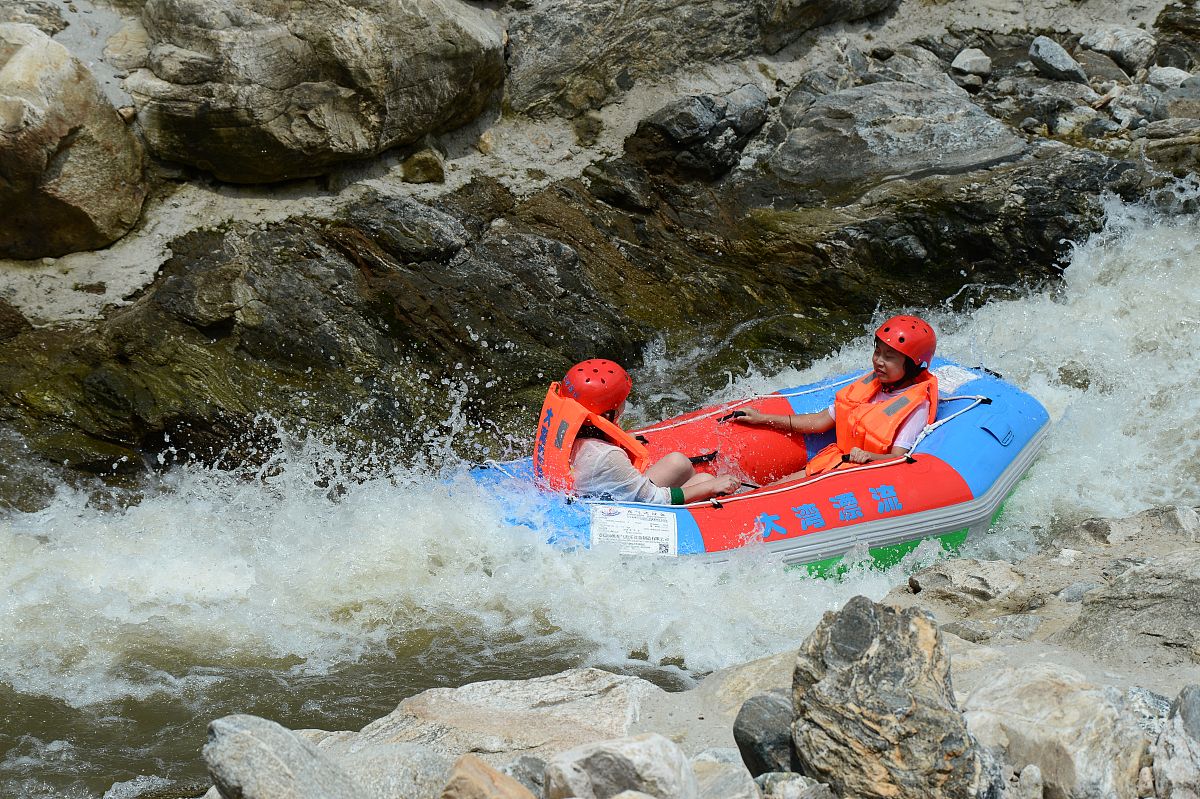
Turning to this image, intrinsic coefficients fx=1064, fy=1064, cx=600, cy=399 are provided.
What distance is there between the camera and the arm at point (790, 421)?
648cm

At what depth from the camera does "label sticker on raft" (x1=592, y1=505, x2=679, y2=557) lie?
214 inches

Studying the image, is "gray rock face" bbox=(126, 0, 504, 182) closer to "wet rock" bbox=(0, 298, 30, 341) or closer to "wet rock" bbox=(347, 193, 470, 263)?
"wet rock" bbox=(347, 193, 470, 263)

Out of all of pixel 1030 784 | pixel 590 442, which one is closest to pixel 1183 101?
pixel 590 442

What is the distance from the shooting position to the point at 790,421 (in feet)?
21.4

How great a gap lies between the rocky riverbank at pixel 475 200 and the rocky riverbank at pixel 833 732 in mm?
3772

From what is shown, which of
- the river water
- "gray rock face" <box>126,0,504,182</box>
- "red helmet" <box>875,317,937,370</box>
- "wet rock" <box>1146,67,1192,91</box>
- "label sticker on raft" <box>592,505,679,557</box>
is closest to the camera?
the river water

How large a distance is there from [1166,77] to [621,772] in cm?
970

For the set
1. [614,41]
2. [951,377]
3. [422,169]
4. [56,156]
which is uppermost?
[614,41]

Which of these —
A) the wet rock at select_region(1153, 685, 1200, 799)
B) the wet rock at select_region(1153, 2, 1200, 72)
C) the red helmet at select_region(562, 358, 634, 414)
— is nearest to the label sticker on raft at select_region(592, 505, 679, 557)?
the red helmet at select_region(562, 358, 634, 414)

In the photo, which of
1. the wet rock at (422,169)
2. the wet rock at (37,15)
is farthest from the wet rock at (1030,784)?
the wet rock at (37,15)

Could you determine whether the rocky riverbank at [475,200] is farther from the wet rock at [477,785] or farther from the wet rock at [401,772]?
the wet rock at [477,785]

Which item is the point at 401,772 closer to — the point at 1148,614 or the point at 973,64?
the point at 1148,614

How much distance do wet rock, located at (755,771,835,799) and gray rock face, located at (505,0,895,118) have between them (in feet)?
24.1

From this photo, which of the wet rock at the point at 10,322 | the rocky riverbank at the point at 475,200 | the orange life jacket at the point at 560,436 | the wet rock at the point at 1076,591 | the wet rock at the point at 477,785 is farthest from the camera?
the rocky riverbank at the point at 475,200
